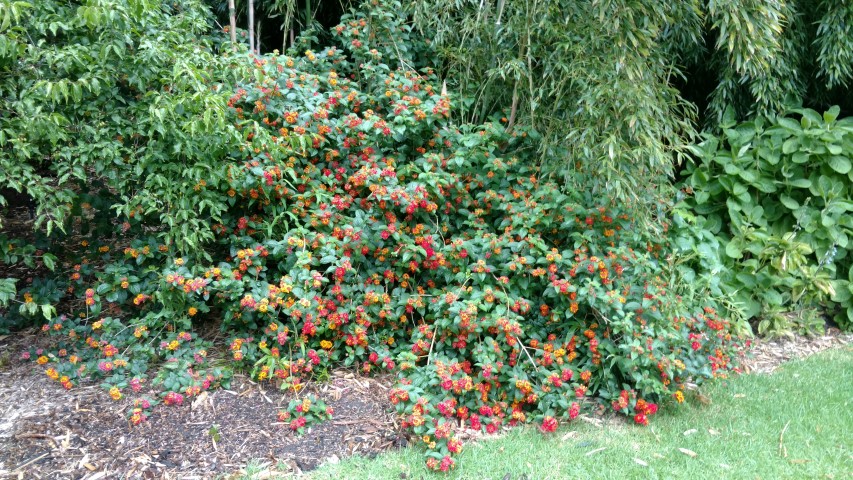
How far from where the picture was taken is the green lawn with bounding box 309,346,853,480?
2828 mm

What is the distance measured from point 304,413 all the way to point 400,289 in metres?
0.90

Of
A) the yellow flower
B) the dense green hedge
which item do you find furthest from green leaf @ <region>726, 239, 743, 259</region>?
the yellow flower

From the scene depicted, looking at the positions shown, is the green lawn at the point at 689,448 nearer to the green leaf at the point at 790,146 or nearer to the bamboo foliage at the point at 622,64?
the bamboo foliage at the point at 622,64

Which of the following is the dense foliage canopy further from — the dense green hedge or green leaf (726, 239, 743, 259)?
the dense green hedge

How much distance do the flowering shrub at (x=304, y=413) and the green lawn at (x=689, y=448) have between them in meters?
0.28

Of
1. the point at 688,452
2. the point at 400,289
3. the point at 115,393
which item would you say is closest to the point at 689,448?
the point at 688,452

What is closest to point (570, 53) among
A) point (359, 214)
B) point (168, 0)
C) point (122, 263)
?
point (359, 214)

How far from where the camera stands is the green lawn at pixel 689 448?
2.83m

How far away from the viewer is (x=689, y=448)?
303 cm

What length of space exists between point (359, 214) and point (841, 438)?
267cm

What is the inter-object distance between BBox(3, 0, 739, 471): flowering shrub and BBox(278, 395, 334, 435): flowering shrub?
0.03 ft

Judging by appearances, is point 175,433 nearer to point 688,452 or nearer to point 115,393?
point 115,393

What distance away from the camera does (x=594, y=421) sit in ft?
10.7

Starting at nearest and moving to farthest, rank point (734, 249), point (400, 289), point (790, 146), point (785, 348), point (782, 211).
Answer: point (400, 289)
point (785, 348)
point (734, 249)
point (790, 146)
point (782, 211)
